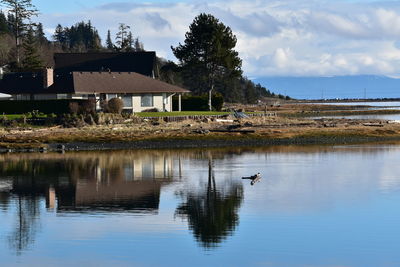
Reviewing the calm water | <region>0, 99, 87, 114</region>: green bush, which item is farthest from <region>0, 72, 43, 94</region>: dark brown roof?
the calm water

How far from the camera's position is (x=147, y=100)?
80562 millimetres

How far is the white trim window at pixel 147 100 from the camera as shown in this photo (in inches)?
3159

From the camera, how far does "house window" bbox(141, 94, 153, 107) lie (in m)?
80.3

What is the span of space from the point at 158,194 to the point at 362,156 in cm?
2137

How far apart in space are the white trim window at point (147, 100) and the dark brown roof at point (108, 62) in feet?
36.5

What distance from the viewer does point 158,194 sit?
117 ft

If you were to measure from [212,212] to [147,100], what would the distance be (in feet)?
167

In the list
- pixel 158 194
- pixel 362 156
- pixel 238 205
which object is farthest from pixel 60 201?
pixel 362 156

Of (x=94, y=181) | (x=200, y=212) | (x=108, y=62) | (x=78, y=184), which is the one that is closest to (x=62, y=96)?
(x=108, y=62)

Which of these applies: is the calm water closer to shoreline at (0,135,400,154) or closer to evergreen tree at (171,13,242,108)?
shoreline at (0,135,400,154)

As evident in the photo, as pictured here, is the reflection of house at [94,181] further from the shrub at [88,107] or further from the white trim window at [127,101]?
the white trim window at [127,101]

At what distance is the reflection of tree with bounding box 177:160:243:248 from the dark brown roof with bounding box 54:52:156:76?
181 feet

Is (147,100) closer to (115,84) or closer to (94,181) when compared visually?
(115,84)

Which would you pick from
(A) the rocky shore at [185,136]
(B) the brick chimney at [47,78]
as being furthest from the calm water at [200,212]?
(B) the brick chimney at [47,78]
